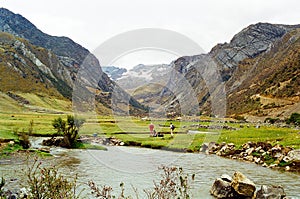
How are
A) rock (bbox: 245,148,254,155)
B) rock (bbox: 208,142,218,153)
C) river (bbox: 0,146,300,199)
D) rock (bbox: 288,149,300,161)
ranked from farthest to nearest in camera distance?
rock (bbox: 208,142,218,153), rock (bbox: 245,148,254,155), rock (bbox: 288,149,300,161), river (bbox: 0,146,300,199)

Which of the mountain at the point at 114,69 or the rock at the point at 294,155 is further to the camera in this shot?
the rock at the point at 294,155

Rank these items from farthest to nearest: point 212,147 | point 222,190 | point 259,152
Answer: point 212,147 < point 259,152 < point 222,190

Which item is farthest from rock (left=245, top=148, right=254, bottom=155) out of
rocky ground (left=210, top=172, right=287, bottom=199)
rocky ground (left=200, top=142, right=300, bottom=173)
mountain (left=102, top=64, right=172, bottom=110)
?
rocky ground (left=210, top=172, right=287, bottom=199)

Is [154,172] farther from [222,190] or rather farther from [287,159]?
[287,159]

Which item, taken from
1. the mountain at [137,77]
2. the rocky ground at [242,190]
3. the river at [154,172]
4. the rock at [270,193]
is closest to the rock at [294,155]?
the river at [154,172]

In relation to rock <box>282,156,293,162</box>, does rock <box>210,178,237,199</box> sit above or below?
below

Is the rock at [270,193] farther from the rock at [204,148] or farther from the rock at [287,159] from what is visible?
the rock at [204,148]

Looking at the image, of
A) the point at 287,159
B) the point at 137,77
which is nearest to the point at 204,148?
the point at 137,77

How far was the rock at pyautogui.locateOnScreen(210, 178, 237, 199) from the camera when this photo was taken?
17492 mm

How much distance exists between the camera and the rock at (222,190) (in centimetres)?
1749

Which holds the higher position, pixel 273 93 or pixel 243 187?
pixel 273 93

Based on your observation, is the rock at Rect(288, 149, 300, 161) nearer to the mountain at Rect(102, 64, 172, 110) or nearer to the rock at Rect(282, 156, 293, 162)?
the rock at Rect(282, 156, 293, 162)

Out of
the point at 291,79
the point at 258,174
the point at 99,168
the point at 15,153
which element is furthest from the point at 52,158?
the point at 291,79

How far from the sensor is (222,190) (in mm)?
17812
